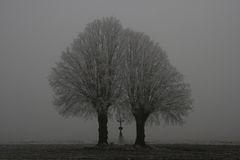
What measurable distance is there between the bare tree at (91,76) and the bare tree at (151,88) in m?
1.90

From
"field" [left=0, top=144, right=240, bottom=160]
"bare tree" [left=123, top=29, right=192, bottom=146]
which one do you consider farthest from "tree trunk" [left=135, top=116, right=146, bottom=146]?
"field" [left=0, top=144, right=240, bottom=160]

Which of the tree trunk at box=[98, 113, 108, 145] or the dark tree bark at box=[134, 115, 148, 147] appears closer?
the tree trunk at box=[98, 113, 108, 145]

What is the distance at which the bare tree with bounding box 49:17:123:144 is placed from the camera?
4816cm

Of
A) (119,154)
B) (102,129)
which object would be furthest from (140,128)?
(119,154)

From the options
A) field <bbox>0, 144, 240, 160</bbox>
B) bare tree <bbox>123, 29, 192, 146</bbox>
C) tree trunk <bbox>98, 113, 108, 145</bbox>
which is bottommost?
field <bbox>0, 144, 240, 160</bbox>

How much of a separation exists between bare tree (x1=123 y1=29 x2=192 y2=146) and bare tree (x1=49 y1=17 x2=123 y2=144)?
1.90m

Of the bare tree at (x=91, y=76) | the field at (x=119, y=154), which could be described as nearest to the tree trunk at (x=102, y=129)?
the bare tree at (x=91, y=76)

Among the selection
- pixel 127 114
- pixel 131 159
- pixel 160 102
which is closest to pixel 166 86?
pixel 160 102

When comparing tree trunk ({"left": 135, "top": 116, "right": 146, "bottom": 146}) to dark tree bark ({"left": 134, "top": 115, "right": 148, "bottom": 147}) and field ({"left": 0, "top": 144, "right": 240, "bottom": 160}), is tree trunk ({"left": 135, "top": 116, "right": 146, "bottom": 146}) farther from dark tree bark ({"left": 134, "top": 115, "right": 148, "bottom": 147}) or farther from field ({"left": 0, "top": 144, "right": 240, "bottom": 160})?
→ field ({"left": 0, "top": 144, "right": 240, "bottom": 160})

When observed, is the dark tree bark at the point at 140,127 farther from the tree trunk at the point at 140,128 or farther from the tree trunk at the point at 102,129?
the tree trunk at the point at 102,129

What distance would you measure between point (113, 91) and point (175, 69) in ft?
30.1

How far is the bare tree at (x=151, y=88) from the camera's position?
49.3 meters

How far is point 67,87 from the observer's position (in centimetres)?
4841

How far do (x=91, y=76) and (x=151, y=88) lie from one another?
805cm
